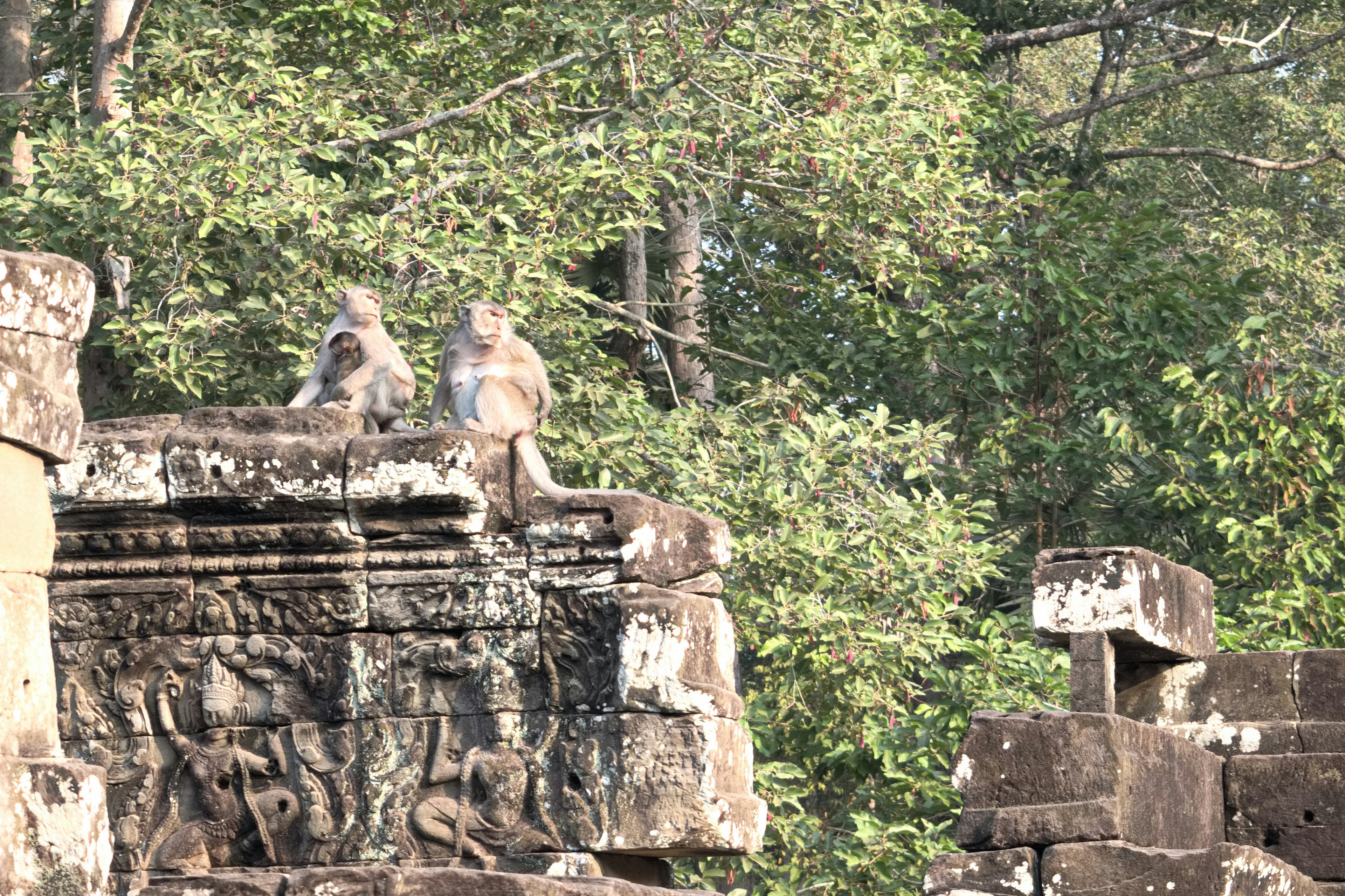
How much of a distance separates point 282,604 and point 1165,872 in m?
3.38

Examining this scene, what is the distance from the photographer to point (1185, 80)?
19219mm

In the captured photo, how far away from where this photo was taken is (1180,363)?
14.4 metres

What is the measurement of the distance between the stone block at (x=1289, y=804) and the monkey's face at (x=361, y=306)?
3.76m

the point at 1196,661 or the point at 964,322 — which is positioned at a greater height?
the point at 964,322

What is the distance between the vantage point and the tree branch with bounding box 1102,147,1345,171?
60.7ft

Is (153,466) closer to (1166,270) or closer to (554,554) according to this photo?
(554,554)

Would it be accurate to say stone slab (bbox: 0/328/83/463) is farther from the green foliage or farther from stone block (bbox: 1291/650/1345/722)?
the green foliage

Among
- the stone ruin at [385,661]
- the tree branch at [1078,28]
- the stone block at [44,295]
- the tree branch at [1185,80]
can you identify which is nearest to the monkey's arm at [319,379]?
the stone ruin at [385,661]

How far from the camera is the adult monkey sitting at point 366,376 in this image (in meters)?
8.33

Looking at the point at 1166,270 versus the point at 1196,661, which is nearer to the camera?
the point at 1196,661

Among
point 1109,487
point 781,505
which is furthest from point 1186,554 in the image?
point 781,505

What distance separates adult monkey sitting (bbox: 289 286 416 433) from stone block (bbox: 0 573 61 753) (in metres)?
3.28

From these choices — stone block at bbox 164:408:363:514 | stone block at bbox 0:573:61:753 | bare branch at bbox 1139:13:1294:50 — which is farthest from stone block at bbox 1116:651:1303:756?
bare branch at bbox 1139:13:1294:50

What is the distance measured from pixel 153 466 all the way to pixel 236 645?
69cm
